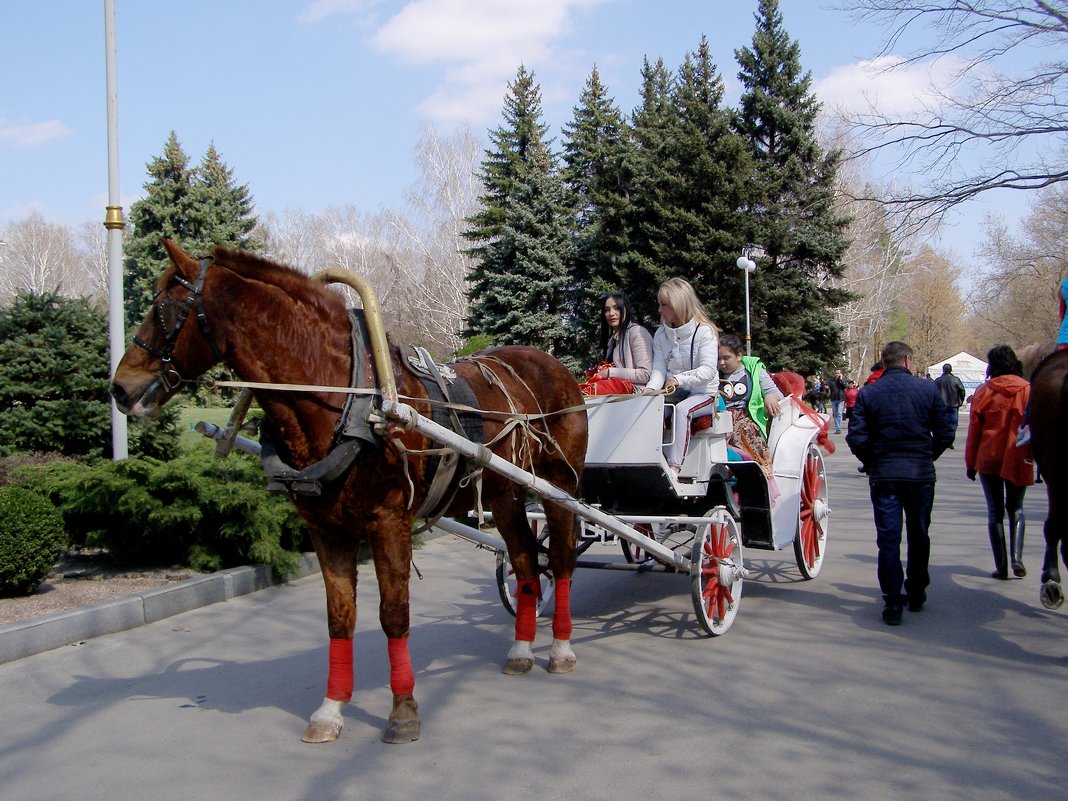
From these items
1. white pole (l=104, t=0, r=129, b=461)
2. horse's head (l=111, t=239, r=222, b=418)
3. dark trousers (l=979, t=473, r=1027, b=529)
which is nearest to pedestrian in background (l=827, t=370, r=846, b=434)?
dark trousers (l=979, t=473, r=1027, b=529)

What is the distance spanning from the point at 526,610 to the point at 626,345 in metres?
2.32

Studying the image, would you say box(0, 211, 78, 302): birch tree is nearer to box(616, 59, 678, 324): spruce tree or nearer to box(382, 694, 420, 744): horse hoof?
box(616, 59, 678, 324): spruce tree

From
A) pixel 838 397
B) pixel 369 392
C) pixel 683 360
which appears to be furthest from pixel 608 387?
pixel 838 397

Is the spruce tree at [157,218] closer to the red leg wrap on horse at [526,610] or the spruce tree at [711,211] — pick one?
the spruce tree at [711,211]

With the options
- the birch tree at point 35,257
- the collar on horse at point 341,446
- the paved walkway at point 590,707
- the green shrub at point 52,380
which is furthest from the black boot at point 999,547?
the birch tree at point 35,257

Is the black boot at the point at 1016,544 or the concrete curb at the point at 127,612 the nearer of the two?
the concrete curb at the point at 127,612

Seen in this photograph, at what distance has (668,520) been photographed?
6.13m

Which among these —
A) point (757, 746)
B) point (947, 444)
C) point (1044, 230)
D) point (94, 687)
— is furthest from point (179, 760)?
point (1044, 230)

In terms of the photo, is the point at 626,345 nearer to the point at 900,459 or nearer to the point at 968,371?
the point at 900,459

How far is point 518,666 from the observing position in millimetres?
5516

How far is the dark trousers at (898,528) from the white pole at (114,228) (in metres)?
7.06

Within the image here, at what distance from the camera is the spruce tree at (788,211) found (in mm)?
34156

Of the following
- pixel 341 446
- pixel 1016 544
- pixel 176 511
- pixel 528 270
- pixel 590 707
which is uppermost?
pixel 528 270

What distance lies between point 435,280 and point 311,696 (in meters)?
43.3
